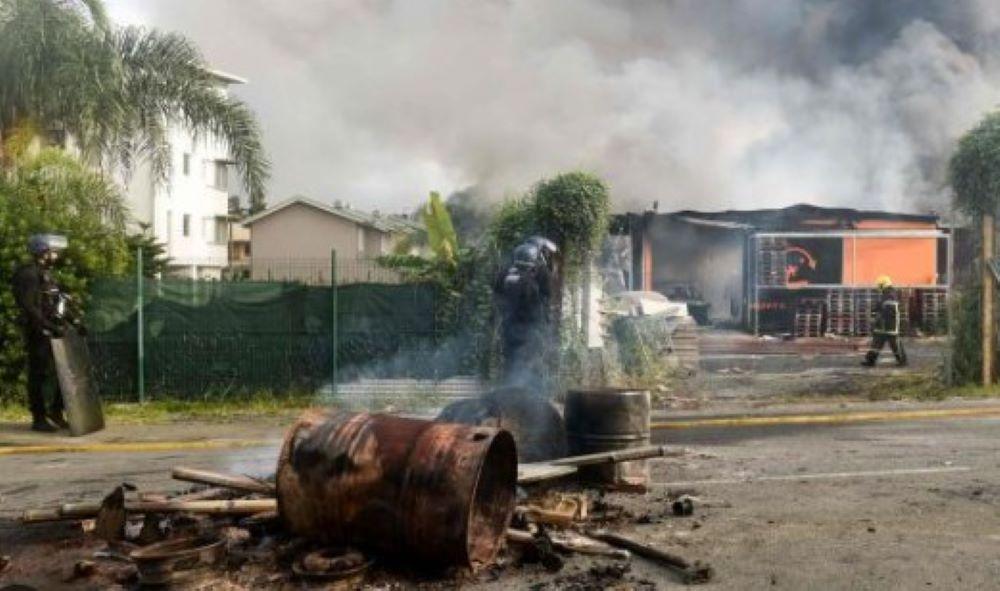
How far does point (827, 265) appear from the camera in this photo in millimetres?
26078

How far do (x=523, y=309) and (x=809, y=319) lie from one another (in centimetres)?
1783

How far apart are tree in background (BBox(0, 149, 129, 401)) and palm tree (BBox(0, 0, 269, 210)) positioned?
0.60 metres

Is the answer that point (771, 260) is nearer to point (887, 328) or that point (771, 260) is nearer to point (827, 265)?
point (827, 265)

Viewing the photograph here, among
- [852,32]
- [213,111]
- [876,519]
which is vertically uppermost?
[852,32]

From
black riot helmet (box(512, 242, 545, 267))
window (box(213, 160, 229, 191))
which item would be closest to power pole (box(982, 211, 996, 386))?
black riot helmet (box(512, 242, 545, 267))

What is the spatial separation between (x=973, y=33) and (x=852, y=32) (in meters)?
7.15

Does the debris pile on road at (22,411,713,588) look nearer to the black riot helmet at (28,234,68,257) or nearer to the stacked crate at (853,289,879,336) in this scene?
the black riot helmet at (28,234,68,257)

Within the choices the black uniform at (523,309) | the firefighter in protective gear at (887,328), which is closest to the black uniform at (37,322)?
the black uniform at (523,309)

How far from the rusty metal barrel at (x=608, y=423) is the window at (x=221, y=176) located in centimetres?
4592

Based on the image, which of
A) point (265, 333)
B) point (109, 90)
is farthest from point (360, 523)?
point (109, 90)

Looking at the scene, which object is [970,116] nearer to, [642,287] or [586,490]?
[642,287]

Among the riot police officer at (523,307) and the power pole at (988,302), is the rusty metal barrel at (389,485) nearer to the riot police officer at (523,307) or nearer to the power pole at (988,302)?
the riot police officer at (523,307)

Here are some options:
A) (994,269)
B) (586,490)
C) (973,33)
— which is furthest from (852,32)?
(586,490)

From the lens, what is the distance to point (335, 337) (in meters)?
12.9
